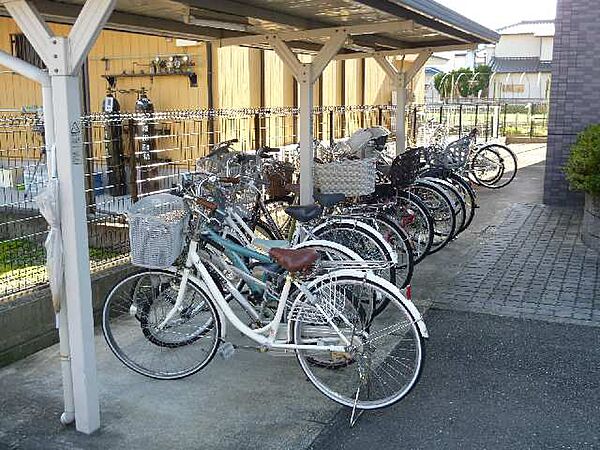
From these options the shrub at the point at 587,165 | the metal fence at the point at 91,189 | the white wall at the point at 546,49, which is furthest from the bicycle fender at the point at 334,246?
the white wall at the point at 546,49

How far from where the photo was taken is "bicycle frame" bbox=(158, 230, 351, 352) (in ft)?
12.0

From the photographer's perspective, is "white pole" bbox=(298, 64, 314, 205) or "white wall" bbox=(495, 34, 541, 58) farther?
"white wall" bbox=(495, 34, 541, 58)

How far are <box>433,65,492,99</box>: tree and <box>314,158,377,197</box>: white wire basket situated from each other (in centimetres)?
2603

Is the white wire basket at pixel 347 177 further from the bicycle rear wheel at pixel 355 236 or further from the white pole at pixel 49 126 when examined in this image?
the white pole at pixel 49 126

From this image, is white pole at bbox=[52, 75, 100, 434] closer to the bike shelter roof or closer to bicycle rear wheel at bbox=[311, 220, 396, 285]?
the bike shelter roof

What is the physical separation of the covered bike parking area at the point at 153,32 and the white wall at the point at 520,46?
132ft

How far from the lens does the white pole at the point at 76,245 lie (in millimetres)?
3186

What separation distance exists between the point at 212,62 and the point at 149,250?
750 centimetres

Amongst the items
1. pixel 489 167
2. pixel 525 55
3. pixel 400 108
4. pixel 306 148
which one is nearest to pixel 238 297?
pixel 306 148

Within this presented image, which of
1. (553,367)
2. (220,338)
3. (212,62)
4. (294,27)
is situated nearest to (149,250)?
(220,338)

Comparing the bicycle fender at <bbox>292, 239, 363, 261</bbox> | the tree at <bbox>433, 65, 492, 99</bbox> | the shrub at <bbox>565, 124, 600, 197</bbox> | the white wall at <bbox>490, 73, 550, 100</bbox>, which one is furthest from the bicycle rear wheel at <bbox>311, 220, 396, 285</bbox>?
the white wall at <bbox>490, 73, 550, 100</bbox>

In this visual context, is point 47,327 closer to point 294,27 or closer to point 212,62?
point 294,27

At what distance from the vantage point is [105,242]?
5.72m

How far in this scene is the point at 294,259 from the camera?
142 inches
